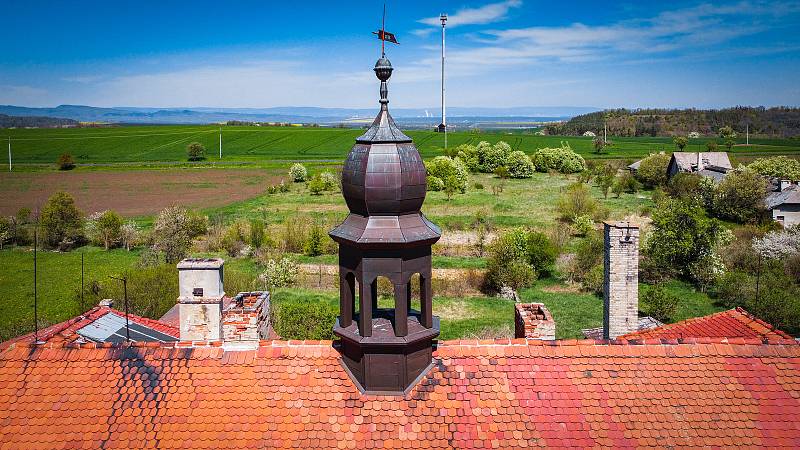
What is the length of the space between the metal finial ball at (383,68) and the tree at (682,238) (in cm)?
3145

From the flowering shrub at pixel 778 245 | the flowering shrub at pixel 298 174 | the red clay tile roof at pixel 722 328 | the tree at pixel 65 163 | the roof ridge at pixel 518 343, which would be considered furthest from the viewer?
the flowering shrub at pixel 298 174

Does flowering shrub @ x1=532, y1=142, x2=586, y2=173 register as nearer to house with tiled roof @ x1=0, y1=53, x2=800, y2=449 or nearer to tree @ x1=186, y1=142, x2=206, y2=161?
tree @ x1=186, y1=142, x2=206, y2=161

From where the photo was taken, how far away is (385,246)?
9.45 m

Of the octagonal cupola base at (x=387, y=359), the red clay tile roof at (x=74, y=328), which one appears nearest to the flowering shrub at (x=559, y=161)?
the red clay tile roof at (x=74, y=328)

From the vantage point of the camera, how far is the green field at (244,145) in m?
103

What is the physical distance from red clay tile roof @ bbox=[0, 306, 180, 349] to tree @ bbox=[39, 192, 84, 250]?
39.3m

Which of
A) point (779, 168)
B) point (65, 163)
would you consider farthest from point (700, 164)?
point (65, 163)

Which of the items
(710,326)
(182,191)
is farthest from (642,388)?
(182,191)

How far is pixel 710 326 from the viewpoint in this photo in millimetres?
13266

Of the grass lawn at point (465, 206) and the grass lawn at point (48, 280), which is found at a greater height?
the grass lawn at point (465, 206)

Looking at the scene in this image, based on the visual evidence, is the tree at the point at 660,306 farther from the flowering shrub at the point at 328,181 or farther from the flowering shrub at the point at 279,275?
the flowering shrub at the point at 328,181

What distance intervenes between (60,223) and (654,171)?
224 ft

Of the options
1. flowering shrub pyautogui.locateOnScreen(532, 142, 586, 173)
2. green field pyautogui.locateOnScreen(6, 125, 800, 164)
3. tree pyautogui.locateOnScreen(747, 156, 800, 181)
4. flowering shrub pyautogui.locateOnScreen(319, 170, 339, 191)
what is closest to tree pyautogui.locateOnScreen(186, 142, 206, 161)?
green field pyautogui.locateOnScreen(6, 125, 800, 164)

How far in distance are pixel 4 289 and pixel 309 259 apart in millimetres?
19541
